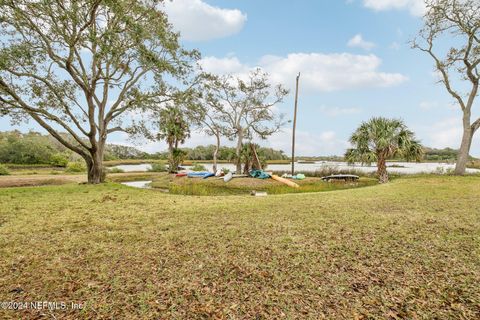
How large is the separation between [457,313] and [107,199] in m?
8.09

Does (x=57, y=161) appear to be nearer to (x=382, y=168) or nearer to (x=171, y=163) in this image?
(x=171, y=163)

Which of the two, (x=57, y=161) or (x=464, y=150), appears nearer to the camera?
(x=464, y=150)

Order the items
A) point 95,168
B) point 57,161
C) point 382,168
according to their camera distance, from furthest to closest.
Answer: point 57,161 → point 382,168 → point 95,168

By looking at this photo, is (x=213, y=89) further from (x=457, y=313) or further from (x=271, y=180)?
(x=457, y=313)

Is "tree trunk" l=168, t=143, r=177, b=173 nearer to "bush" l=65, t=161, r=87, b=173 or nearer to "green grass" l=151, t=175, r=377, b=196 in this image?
"green grass" l=151, t=175, r=377, b=196

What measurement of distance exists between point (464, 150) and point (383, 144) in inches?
206

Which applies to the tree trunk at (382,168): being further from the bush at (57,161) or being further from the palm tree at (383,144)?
the bush at (57,161)

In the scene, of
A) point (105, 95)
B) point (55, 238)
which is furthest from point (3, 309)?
point (105, 95)

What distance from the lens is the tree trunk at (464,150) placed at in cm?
1391

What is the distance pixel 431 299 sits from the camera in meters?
2.16

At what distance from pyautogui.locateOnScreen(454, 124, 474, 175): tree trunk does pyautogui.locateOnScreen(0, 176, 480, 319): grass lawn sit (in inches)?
469

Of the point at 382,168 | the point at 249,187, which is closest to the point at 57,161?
the point at 249,187

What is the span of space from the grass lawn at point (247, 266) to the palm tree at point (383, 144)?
28.7 feet

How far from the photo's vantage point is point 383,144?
508 inches
